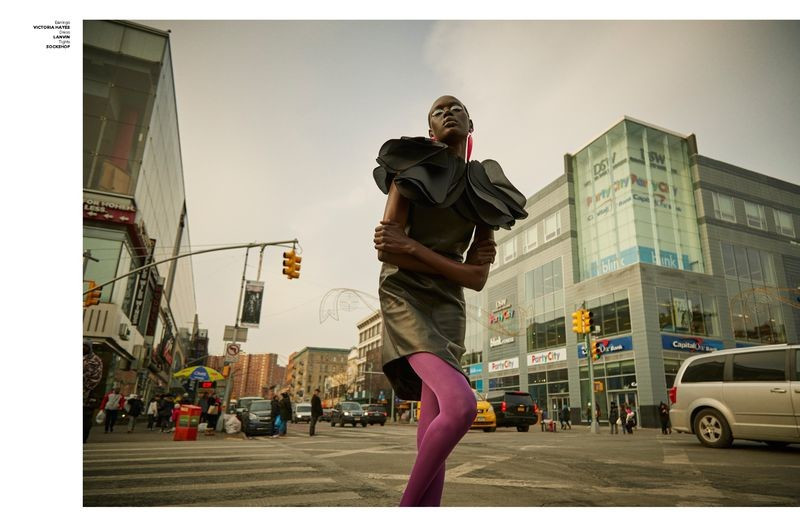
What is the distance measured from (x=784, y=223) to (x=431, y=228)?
130 feet

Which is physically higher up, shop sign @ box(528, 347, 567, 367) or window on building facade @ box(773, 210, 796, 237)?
window on building facade @ box(773, 210, 796, 237)

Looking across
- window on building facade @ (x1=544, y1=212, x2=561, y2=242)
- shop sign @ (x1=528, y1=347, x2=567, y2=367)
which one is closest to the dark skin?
shop sign @ (x1=528, y1=347, x2=567, y2=367)

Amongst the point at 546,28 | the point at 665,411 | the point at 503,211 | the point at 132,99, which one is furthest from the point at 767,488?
the point at 132,99

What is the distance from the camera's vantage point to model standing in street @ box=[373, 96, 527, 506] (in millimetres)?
1680

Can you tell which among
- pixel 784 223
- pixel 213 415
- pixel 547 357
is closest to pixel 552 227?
pixel 547 357

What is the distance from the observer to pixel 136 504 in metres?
2.61

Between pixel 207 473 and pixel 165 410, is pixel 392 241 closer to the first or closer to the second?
pixel 207 473

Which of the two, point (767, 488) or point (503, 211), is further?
point (767, 488)

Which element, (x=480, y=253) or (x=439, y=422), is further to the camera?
(x=480, y=253)

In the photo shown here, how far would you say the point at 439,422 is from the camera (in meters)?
1.63

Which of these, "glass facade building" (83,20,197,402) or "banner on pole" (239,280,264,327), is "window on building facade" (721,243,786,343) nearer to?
"banner on pole" (239,280,264,327)

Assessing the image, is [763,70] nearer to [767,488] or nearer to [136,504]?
[767,488]

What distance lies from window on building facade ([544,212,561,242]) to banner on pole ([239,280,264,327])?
24.5 meters

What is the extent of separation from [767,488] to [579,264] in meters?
31.5
